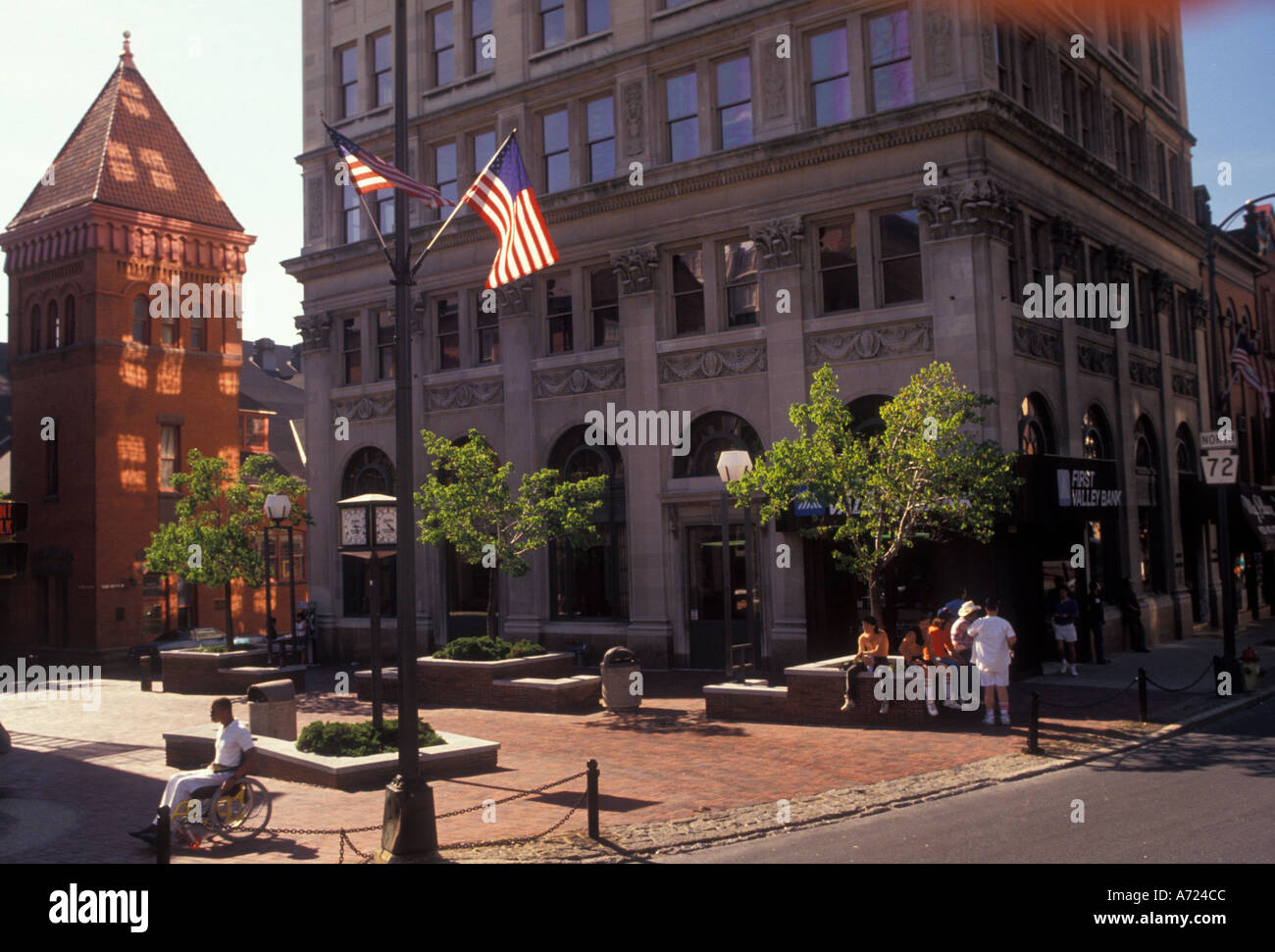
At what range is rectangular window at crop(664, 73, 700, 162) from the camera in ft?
93.2

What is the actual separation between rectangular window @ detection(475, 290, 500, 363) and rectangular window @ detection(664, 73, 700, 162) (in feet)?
22.2

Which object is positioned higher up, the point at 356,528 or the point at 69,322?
the point at 69,322

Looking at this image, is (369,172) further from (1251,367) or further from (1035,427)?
(1251,367)

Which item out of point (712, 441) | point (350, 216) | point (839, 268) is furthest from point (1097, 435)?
point (350, 216)

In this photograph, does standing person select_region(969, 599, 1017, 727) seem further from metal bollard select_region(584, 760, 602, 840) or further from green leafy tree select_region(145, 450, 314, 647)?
green leafy tree select_region(145, 450, 314, 647)

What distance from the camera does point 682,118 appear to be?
93.8 feet

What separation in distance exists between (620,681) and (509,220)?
9857 mm

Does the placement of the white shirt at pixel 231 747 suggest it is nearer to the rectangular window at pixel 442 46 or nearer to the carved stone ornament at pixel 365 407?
the carved stone ornament at pixel 365 407

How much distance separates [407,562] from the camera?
10898 millimetres

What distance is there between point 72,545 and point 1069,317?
→ 34959mm

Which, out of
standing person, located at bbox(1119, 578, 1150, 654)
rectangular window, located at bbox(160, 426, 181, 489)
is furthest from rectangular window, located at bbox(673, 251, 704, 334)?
rectangular window, located at bbox(160, 426, 181, 489)

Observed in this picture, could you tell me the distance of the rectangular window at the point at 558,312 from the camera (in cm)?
3067

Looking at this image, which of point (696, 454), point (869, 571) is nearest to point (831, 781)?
point (869, 571)

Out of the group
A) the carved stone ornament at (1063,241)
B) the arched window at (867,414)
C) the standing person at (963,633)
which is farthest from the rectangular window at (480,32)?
the standing person at (963,633)
